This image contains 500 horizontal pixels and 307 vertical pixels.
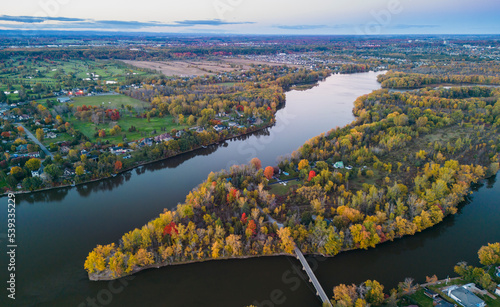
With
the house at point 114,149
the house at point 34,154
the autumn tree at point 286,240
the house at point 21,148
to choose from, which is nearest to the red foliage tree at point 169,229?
the autumn tree at point 286,240

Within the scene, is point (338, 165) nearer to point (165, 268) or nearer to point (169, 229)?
point (169, 229)

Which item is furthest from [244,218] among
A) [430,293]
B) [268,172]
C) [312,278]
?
[430,293]

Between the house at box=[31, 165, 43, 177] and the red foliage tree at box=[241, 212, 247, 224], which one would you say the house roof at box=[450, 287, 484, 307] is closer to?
the red foliage tree at box=[241, 212, 247, 224]

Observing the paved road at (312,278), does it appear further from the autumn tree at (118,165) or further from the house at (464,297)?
the autumn tree at (118,165)

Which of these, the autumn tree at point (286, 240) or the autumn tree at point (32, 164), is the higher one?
the autumn tree at point (32, 164)

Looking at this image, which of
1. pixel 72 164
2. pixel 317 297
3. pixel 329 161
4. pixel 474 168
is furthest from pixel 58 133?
pixel 474 168

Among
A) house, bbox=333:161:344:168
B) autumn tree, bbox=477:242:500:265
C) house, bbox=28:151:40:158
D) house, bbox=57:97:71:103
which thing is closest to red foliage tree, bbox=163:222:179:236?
house, bbox=333:161:344:168
